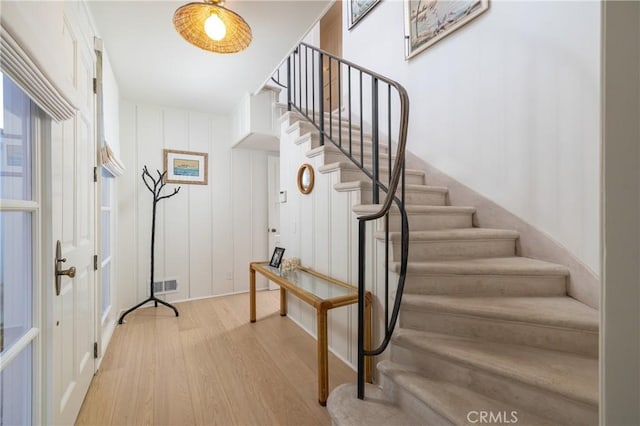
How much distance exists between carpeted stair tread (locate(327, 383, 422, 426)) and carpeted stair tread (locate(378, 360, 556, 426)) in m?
0.13

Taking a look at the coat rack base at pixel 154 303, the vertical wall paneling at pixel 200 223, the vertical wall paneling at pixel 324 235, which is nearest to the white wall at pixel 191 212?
the vertical wall paneling at pixel 200 223

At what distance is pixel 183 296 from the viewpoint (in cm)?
367

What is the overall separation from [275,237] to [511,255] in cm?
301

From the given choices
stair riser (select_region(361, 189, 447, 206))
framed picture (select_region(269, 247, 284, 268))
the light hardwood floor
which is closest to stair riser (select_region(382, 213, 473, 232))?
stair riser (select_region(361, 189, 447, 206))

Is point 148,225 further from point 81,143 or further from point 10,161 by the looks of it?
point 10,161

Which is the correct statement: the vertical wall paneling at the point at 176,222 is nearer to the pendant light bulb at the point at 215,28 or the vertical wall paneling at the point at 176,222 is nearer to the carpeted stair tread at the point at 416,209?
the pendant light bulb at the point at 215,28

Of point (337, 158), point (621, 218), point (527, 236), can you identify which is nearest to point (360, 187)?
point (337, 158)

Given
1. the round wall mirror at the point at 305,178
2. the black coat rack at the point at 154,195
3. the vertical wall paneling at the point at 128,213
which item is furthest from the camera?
the vertical wall paneling at the point at 128,213

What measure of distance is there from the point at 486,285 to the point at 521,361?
1.71ft

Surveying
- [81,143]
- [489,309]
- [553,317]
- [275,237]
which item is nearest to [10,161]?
[81,143]

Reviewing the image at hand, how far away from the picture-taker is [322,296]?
1923 millimetres

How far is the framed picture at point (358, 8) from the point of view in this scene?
350 centimetres

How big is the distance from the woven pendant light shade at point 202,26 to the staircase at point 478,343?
1252 mm

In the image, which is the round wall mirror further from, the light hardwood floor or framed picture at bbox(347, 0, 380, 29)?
framed picture at bbox(347, 0, 380, 29)
